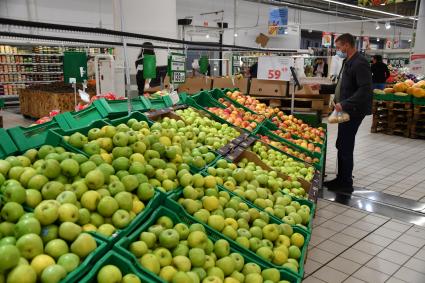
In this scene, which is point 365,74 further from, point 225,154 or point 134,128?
point 134,128

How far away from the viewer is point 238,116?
187 inches

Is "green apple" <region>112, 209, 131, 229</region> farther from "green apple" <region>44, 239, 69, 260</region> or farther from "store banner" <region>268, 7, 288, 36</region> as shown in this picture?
"store banner" <region>268, 7, 288, 36</region>

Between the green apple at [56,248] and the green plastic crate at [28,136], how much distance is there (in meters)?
0.92

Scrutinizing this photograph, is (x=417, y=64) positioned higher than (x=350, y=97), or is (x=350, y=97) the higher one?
(x=417, y=64)

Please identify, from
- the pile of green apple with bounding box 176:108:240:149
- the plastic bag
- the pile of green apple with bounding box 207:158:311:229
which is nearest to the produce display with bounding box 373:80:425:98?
the plastic bag

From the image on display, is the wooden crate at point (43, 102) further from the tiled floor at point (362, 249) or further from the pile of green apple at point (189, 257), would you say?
the pile of green apple at point (189, 257)

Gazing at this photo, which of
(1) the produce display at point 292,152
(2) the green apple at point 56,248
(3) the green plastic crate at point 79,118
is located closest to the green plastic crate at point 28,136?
(3) the green plastic crate at point 79,118

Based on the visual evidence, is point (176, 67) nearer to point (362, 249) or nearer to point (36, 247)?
point (362, 249)

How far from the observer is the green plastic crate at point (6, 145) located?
210 cm

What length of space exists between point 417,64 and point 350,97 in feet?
26.2

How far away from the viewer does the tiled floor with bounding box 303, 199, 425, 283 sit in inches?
120

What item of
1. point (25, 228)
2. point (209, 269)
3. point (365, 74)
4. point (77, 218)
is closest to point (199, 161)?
point (209, 269)

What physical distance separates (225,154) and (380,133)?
23.1 feet

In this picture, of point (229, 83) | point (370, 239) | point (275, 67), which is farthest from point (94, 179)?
point (229, 83)
